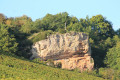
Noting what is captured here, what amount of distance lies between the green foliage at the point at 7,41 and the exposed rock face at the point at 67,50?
3.77m

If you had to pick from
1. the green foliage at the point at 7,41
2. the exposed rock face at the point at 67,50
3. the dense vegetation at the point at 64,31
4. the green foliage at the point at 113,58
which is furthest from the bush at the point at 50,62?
the green foliage at the point at 113,58

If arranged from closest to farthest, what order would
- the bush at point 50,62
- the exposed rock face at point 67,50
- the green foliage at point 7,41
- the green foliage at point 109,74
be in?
the bush at point 50,62 < the green foliage at point 7,41 < the green foliage at point 109,74 < the exposed rock face at point 67,50

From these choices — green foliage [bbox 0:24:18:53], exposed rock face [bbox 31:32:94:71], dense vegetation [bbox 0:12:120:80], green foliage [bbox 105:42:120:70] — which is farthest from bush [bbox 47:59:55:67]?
green foliage [bbox 105:42:120:70]

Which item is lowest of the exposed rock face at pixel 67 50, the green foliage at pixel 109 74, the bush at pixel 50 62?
the green foliage at pixel 109 74

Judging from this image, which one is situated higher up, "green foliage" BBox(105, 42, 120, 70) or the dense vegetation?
the dense vegetation

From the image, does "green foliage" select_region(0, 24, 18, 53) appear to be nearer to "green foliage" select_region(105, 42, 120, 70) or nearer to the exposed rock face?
the exposed rock face

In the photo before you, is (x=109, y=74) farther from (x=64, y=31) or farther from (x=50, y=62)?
(x=64, y=31)

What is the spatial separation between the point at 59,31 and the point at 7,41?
422 inches

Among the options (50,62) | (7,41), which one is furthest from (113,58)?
(7,41)

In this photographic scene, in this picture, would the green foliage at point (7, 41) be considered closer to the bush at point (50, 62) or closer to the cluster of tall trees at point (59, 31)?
the cluster of tall trees at point (59, 31)

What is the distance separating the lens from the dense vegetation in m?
51.8

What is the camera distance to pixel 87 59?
2100 inches

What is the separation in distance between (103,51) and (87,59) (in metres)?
12.0

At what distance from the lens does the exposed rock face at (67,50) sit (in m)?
52.1
